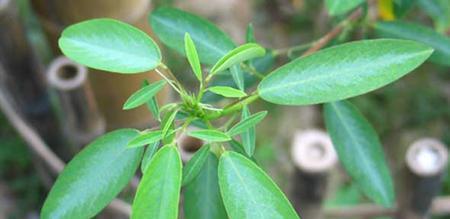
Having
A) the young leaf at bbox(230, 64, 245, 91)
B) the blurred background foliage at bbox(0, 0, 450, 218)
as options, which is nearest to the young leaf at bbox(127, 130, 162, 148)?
the young leaf at bbox(230, 64, 245, 91)

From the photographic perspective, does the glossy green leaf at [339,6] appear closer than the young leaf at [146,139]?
No

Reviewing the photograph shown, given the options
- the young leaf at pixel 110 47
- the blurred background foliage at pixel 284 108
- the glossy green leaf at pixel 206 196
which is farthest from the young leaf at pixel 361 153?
the blurred background foliage at pixel 284 108

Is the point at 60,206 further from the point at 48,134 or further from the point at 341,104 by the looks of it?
the point at 48,134

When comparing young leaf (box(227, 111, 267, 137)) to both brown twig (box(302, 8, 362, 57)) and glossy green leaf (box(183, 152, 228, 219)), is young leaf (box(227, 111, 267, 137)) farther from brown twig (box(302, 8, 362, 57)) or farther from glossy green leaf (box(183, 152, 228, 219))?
brown twig (box(302, 8, 362, 57))

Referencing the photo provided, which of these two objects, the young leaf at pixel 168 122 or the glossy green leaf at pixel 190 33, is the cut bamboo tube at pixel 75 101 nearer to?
the glossy green leaf at pixel 190 33

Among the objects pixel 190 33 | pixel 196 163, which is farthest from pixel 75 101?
pixel 196 163

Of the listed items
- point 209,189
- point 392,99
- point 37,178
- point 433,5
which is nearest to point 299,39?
point 392,99

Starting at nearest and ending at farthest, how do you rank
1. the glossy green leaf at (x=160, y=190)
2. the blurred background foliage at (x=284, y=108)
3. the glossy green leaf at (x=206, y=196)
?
the glossy green leaf at (x=160, y=190) → the glossy green leaf at (x=206, y=196) → the blurred background foliage at (x=284, y=108)

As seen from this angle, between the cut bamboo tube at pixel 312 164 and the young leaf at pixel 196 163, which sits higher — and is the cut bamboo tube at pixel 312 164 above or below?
below
